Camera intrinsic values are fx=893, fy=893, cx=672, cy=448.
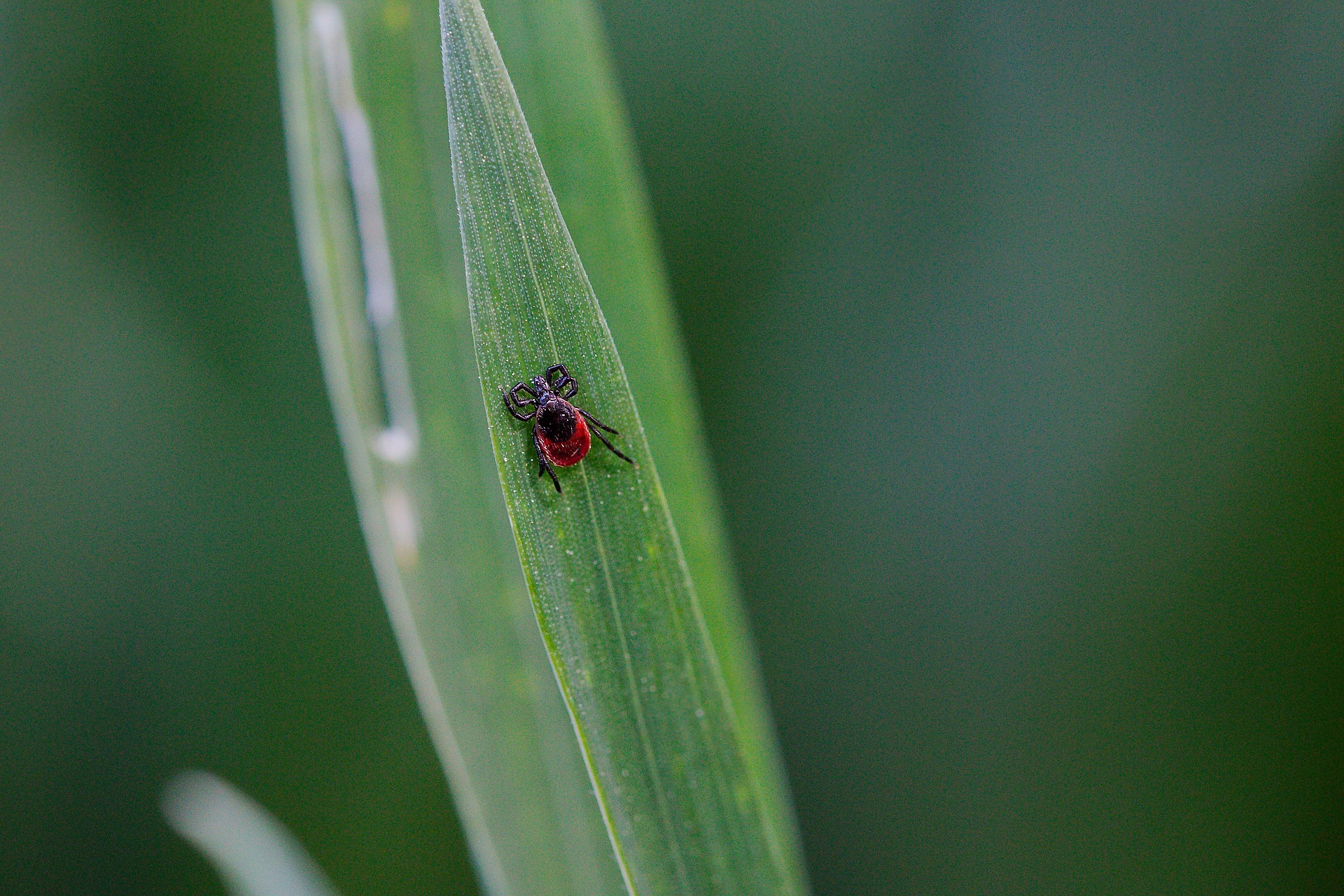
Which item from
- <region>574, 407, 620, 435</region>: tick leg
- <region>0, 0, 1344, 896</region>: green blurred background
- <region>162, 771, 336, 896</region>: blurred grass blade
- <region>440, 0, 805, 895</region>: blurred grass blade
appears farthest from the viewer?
<region>0, 0, 1344, 896</region>: green blurred background

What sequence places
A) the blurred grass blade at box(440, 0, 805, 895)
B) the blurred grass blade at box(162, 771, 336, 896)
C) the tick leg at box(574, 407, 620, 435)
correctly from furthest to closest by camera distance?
the blurred grass blade at box(162, 771, 336, 896), the tick leg at box(574, 407, 620, 435), the blurred grass blade at box(440, 0, 805, 895)

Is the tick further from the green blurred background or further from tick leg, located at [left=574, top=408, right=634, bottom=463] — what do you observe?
the green blurred background

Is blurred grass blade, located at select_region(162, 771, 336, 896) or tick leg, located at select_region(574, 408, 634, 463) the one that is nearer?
tick leg, located at select_region(574, 408, 634, 463)

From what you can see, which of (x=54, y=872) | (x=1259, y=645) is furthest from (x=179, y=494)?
(x=1259, y=645)

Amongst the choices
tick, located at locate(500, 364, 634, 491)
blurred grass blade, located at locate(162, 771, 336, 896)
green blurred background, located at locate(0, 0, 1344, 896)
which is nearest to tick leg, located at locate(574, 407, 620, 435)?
tick, located at locate(500, 364, 634, 491)

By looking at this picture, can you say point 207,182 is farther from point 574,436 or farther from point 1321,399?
point 1321,399

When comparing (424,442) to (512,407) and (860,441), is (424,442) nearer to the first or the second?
(512,407)

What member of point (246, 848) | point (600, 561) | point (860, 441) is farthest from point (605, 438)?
point (860, 441)
